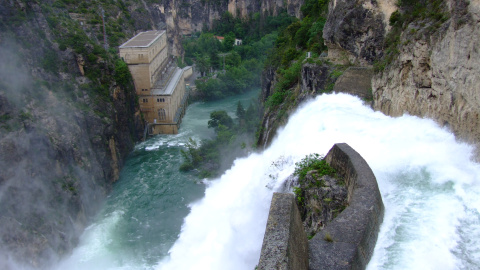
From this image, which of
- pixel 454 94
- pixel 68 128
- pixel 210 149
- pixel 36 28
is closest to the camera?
pixel 454 94

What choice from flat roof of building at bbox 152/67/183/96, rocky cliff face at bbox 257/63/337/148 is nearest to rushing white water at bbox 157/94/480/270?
rocky cliff face at bbox 257/63/337/148

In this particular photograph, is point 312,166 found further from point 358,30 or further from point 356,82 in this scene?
point 358,30

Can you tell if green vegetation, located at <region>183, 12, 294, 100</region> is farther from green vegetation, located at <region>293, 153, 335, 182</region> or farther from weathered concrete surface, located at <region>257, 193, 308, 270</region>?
weathered concrete surface, located at <region>257, 193, 308, 270</region>

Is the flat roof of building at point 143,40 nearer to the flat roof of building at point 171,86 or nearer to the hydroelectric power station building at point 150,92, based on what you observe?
the hydroelectric power station building at point 150,92

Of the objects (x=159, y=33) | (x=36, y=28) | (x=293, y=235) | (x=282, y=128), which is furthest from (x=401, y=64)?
(x=159, y=33)

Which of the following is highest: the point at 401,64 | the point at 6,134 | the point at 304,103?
the point at 401,64

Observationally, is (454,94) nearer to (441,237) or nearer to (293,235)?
(441,237)

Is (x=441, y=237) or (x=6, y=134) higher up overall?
(x=441, y=237)
